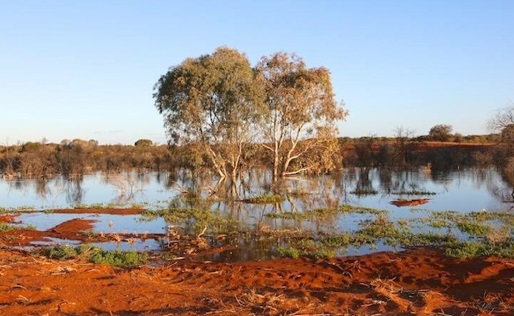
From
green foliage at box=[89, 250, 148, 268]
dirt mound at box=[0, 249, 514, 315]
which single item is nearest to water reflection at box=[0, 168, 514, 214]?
green foliage at box=[89, 250, 148, 268]

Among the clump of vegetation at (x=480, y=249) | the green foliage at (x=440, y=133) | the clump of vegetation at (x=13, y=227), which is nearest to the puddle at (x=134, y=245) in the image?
the clump of vegetation at (x=13, y=227)

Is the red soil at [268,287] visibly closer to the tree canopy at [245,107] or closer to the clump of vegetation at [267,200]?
the clump of vegetation at [267,200]

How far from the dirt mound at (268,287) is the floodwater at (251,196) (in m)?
2.06

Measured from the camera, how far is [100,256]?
35.8ft

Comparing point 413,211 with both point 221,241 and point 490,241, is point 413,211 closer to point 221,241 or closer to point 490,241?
point 490,241

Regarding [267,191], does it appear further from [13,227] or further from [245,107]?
[13,227]

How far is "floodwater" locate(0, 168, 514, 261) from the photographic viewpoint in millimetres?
16203

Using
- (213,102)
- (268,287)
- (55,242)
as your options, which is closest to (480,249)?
(268,287)

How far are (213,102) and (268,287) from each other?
24403 millimetres

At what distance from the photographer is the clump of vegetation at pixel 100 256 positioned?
10718 millimetres

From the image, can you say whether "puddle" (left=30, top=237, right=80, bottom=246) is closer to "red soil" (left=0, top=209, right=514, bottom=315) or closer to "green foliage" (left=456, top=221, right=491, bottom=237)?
"red soil" (left=0, top=209, right=514, bottom=315)

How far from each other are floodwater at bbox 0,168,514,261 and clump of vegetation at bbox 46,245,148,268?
1462mm

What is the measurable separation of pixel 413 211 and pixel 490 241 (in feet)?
21.8

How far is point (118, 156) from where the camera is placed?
50.4 meters
